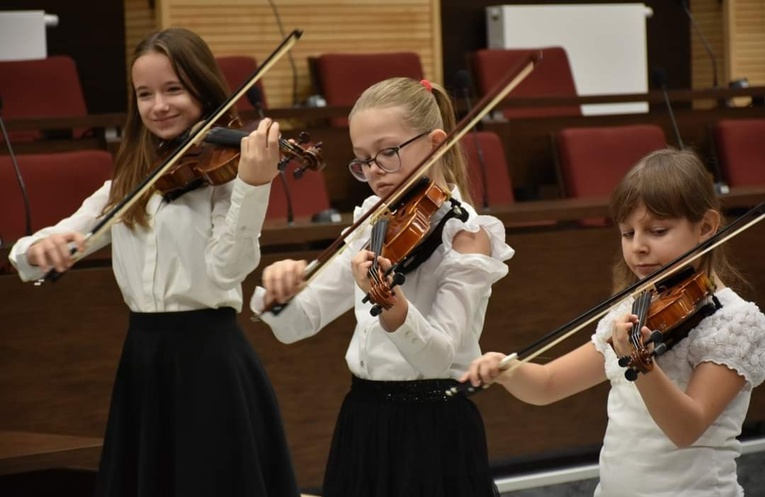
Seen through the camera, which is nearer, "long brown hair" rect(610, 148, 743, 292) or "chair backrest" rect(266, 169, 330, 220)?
"long brown hair" rect(610, 148, 743, 292)

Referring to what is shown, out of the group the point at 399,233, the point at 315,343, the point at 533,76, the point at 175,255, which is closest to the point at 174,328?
the point at 175,255

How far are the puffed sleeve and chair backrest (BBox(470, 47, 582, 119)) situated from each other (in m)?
3.21

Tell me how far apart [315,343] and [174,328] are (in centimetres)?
109

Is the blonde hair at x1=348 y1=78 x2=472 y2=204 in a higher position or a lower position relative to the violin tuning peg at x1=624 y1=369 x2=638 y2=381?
higher

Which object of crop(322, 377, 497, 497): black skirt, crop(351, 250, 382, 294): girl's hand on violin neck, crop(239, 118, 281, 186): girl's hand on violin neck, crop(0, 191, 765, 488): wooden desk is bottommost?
crop(0, 191, 765, 488): wooden desk

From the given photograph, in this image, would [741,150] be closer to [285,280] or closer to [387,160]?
[387,160]

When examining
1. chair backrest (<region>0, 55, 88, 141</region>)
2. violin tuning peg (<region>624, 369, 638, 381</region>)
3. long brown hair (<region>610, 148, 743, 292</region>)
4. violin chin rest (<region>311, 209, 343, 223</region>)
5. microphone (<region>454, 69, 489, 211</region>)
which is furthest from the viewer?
chair backrest (<region>0, 55, 88, 141</region>)

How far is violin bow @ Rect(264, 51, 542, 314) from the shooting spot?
1592 millimetres

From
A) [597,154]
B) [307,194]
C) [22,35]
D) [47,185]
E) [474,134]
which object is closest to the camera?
[47,185]

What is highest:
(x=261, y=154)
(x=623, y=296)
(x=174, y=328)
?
(x=261, y=154)

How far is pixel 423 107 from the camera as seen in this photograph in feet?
6.15

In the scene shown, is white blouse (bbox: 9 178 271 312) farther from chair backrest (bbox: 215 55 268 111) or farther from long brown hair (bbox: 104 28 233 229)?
chair backrest (bbox: 215 55 268 111)

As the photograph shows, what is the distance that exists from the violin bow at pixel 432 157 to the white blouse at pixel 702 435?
36 cm

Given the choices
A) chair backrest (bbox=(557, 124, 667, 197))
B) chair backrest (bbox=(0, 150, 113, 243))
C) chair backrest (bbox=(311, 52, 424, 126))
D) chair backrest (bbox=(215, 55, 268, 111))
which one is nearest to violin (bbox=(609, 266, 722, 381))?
chair backrest (bbox=(0, 150, 113, 243))
